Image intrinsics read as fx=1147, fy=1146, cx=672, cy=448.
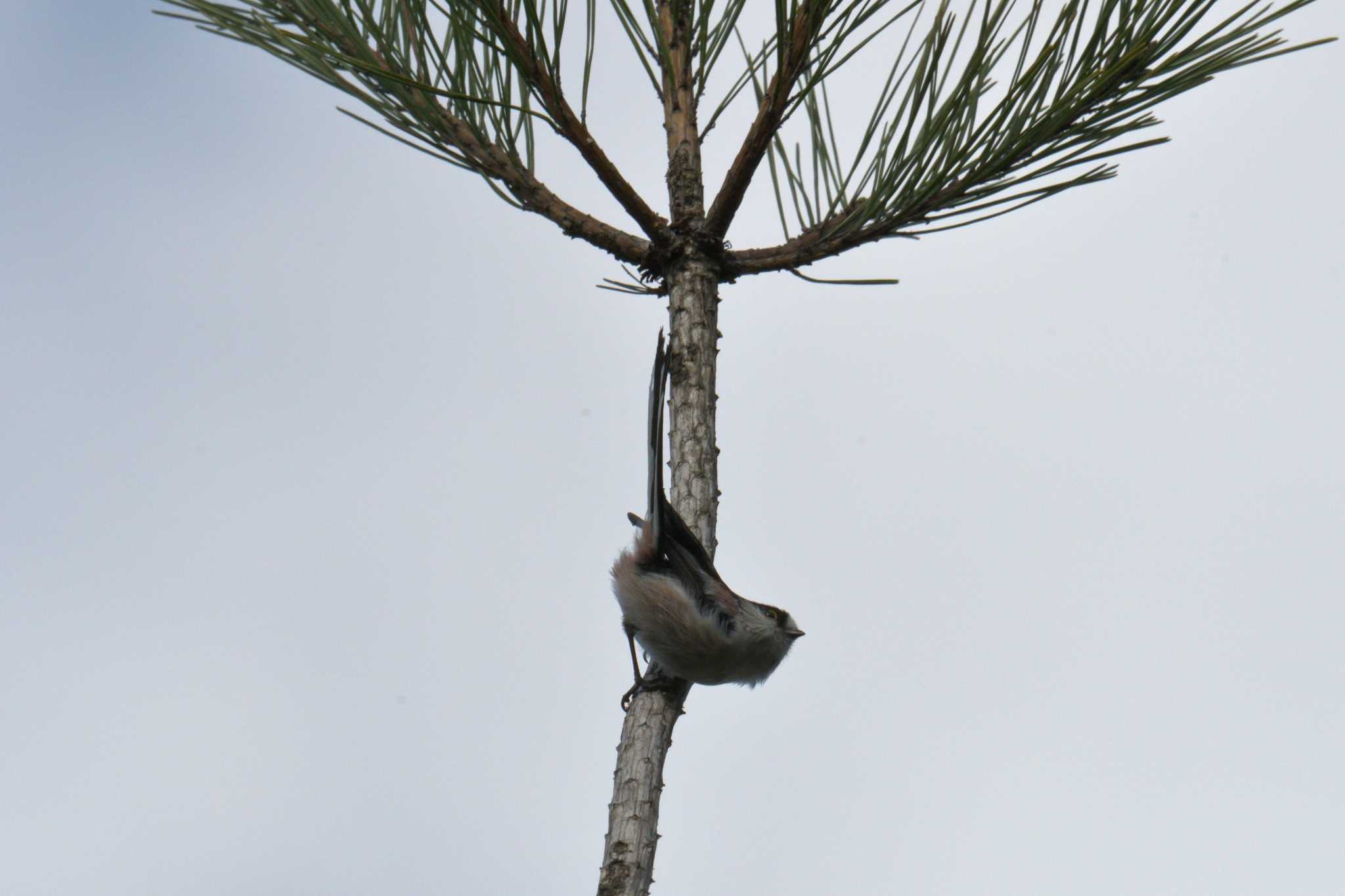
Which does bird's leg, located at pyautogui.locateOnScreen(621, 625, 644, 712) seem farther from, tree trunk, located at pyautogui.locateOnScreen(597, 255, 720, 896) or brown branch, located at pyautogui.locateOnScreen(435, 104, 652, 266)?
brown branch, located at pyautogui.locateOnScreen(435, 104, 652, 266)

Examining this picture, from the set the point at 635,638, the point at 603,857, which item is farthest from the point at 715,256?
the point at 603,857

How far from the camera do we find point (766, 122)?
2.47 metres

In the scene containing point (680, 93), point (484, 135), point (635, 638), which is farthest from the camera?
point (635, 638)

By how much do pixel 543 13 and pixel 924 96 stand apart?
89 cm

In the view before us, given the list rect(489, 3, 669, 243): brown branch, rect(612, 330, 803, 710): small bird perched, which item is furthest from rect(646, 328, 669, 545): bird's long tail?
rect(489, 3, 669, 243): brown branch

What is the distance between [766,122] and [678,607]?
1315 mm

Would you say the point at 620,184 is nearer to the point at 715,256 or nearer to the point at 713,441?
the point at 715,256

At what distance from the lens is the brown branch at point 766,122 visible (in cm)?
233

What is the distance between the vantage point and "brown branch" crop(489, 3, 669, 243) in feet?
7.45

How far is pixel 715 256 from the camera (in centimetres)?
279

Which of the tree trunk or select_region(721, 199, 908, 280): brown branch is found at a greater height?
select_region(721, 199, 908, 280): brown branch

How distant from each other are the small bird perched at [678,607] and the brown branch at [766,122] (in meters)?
0.55

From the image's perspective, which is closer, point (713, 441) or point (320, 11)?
point (320, 11)

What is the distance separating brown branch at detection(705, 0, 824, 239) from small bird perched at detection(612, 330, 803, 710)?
55cm
